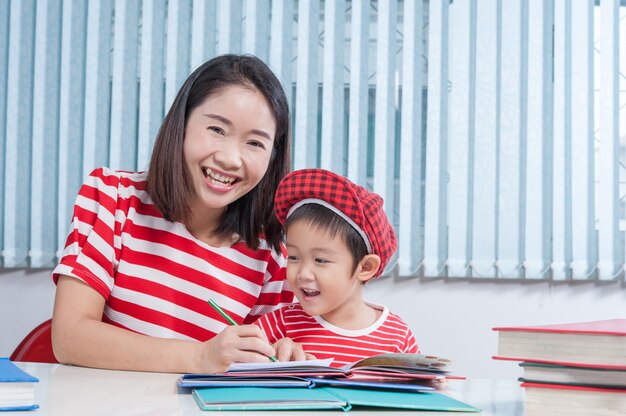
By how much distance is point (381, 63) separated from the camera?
290cm

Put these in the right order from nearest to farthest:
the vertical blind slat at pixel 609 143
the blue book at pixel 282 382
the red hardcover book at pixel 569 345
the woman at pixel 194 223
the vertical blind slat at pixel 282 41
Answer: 1. the red hardcover book at pixel 569 345
2. the blue book at pixel 282 382
3. the woman at pixel 194 223
4. the vertical blind slat at pixel 609 143
5. the vertical blind slat at pixel 282 41

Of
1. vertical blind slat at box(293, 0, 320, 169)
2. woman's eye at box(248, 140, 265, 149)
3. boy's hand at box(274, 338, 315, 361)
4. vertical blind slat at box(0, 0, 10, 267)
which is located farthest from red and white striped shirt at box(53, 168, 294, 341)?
vertical blind slat at box(0, 0, 10, 267)

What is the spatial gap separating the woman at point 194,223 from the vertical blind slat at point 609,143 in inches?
60.0

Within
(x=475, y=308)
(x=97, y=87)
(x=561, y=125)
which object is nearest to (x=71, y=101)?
(x=97, y=87)

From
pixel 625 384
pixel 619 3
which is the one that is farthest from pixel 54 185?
pixel 625 384

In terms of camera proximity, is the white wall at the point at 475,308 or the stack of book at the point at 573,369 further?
the white wall at the point at 475,308

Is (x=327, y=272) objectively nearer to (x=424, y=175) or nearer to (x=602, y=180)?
(x=424, y=175)

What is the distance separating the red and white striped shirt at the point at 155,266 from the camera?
154 cm

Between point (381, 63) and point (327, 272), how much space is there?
1622 mm

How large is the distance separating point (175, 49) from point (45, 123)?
57cm

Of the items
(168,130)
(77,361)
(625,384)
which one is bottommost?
(77,361)

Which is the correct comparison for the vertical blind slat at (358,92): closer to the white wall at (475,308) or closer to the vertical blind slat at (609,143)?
the white wall at (475,308)

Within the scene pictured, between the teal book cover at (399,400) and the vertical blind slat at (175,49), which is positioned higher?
the vertical blind slat at (175,49)

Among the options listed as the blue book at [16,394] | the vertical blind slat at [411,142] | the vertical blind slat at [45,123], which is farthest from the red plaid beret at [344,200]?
the vertical blind slat at [45,123]
